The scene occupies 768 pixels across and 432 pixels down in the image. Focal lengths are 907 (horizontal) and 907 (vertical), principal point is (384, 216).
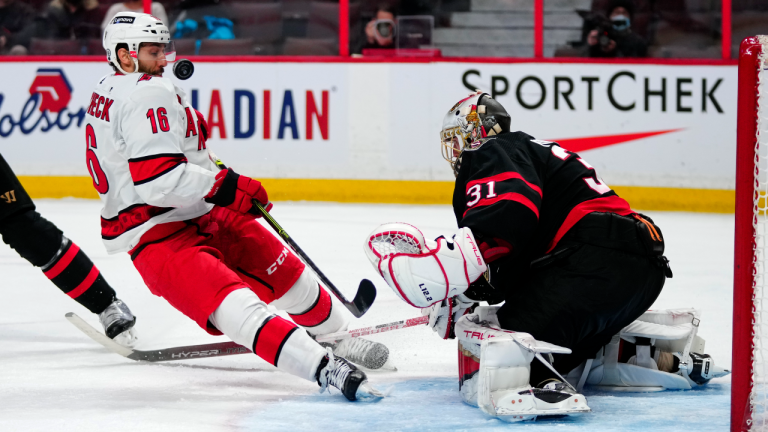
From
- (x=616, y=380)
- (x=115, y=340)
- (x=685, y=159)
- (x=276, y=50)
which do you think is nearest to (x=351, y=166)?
(x=276, y=50)

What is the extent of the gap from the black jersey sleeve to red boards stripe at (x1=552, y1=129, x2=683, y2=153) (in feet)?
11.3

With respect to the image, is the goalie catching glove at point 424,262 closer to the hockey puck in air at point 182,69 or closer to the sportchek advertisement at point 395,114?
the hockey puck in air at point 182,69

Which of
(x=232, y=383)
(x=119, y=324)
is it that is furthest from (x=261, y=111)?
(x=232, y=383)

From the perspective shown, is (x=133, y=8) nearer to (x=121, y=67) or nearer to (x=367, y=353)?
(x=121, y=67)

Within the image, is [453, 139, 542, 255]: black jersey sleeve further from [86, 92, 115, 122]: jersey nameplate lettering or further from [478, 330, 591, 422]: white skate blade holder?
[86, 92, 115, 122]: jersey nameplate lettering

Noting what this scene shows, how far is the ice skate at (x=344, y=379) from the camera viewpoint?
6.65ft

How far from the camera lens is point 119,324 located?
266 centimetres

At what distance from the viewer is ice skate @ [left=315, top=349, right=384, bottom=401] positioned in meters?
2.03

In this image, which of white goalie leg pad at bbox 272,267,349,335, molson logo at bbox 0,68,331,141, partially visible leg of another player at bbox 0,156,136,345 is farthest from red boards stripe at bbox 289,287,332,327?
molson logo at bbox 0,68,331,141

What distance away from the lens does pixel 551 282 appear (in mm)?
2012

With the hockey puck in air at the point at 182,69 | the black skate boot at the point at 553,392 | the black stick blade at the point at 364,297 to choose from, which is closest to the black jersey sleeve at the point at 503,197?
the black skate boot at the point at 553,392

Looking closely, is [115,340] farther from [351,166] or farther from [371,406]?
[351,166]

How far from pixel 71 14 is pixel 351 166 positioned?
214cm

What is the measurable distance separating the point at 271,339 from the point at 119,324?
0.79 meters
